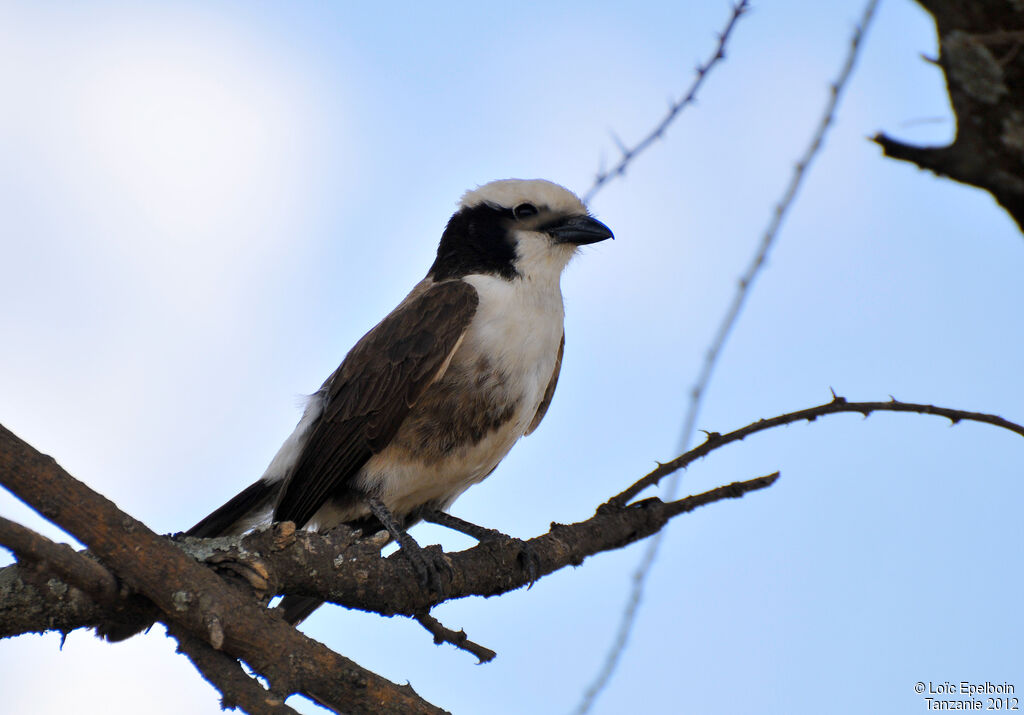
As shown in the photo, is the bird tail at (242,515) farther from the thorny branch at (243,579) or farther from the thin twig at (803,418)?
the thin twig at (803,418)

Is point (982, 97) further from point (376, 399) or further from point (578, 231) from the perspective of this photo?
point (578, 231)

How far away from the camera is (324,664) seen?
2.73 m

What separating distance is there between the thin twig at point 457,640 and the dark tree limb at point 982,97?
2.23 metres

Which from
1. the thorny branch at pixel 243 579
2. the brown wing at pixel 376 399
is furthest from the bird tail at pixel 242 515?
the thorny branch at pixel 243 579

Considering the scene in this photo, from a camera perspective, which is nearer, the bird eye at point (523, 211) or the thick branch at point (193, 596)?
the thick branch at point (193, 596)

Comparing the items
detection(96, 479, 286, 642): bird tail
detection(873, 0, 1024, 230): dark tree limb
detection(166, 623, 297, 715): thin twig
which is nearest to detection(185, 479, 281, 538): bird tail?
detection(96, 479, 286, 642): bird tail

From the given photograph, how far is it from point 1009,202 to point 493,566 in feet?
8.63

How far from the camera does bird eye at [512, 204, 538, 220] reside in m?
4.86

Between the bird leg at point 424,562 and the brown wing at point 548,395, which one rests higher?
the brown wing at point 548,395

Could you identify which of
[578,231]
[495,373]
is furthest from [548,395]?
[578,231]

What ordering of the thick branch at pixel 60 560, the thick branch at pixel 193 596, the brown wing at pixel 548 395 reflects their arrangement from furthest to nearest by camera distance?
1. the brown wing at pixel 548 395
2. the thick branch at pixel 193 596
3. the thick branch at pixel 60 560

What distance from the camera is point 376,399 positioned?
425 cm

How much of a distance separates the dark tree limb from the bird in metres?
2.76

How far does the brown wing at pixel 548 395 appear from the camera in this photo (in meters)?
4.86
